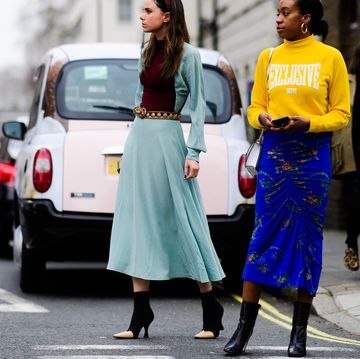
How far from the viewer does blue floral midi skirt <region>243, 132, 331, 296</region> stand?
639 cm

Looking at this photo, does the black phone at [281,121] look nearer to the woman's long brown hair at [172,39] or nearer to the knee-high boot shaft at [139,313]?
the woman's long brown hair at [172,39]

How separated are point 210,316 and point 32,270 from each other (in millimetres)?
3026

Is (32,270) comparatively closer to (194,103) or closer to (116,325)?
(116,325)

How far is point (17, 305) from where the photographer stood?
909 centimetres

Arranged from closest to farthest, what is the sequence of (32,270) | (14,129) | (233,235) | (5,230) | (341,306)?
(341,306), (233,235), (32,270), (14,129), (5,230)

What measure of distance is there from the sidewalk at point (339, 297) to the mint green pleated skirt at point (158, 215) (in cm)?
142

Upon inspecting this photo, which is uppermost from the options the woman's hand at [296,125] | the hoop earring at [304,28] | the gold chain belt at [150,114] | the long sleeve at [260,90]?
the hoop earring at [304,28]

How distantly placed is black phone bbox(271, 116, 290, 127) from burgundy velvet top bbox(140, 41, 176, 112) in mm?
923

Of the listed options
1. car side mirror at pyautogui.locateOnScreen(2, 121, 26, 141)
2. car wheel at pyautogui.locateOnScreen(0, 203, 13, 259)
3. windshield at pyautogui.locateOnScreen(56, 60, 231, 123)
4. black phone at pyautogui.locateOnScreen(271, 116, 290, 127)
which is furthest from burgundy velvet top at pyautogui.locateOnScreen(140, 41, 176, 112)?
car wheel at pyautogui.locateOnScreen(0, 203, 13, 259)

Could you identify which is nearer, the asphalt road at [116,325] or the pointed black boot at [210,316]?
the asphalt road at [116,325]

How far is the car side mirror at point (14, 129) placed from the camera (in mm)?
10875

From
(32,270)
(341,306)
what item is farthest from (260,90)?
(32,270)

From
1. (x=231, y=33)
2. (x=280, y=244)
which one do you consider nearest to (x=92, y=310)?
(x=280, y=244)

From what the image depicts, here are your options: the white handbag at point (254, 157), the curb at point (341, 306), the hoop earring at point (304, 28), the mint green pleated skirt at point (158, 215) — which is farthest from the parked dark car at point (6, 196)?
the hoop earring at point (304, 28)
